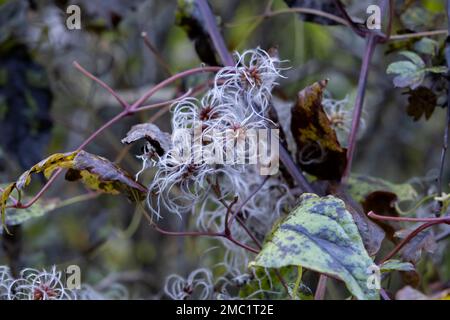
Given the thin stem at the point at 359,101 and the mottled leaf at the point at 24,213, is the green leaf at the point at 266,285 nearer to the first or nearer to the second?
the thin stem at the point at 359,101

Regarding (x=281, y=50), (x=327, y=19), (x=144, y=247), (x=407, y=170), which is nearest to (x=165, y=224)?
(x=144, y=247)

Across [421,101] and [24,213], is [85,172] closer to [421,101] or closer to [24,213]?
[24,213]

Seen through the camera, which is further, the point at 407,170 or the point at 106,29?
the point at 407,170

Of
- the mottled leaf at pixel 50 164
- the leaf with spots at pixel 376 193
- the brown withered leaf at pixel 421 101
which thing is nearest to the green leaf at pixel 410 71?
the brown withered leaf at pixel 421 101

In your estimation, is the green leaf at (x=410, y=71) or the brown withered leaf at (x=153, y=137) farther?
the green leaf at (x=410, y=71)

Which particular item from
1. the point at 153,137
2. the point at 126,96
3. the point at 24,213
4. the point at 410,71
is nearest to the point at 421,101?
the point at 410,71

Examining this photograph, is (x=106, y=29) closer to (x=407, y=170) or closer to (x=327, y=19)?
(x=327, y=19)
